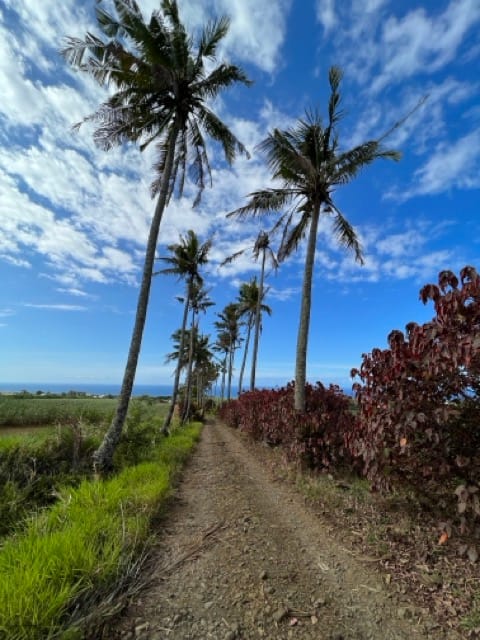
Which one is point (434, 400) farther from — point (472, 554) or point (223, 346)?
point (223, 346)

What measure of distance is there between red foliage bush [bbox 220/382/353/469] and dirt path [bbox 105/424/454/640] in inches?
63.4

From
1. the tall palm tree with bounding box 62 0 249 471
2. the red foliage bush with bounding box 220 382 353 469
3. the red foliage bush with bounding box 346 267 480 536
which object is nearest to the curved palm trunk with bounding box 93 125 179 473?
the tall palm tree with bounding box 62 0 249 471

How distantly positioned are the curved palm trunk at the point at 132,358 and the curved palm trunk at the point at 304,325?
12.3 ft

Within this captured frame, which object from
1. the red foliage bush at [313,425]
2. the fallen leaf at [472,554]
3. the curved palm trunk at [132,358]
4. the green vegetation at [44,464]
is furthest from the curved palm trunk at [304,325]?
the fallen leaf at [472,554]

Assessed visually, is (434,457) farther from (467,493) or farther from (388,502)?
(388,502)

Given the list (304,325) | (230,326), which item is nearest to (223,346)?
(230,326)

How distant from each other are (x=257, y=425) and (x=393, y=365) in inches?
317

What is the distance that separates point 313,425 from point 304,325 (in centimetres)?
254

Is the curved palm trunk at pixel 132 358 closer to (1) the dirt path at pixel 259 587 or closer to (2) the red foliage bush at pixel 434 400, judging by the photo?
(1) the dirt path at pixel 259 587

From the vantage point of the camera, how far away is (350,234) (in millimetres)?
9094

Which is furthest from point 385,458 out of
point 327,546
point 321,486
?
point 321,486

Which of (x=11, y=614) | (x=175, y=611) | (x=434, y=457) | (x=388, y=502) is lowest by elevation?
(x=175, y=611)

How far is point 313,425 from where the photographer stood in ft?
20.2

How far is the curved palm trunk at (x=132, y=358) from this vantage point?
6682 mm
